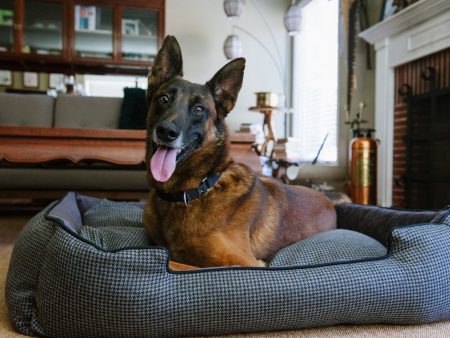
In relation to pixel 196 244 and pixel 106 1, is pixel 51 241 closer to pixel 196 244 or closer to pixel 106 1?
pixel 196 244

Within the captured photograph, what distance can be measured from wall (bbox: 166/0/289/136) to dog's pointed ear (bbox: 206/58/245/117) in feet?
13.3

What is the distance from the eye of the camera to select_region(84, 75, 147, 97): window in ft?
17.7

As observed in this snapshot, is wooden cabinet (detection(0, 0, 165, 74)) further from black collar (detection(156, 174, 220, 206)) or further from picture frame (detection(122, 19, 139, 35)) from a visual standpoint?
black collar (detection(156, 174, 220, 206))

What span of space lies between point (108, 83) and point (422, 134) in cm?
390

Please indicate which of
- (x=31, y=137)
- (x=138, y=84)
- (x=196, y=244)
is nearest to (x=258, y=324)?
(x=196, y=244)

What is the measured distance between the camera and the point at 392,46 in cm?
330

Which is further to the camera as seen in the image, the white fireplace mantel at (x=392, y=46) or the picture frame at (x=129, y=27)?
the picture frame at (x=129, y=27)

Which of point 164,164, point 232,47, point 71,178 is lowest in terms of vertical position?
point 71,178

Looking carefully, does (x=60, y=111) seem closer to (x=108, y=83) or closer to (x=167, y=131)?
(x=108, y=83)

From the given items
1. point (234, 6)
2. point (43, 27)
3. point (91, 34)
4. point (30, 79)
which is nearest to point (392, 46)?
point (234, 6)

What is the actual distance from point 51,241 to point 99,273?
0.62 ft

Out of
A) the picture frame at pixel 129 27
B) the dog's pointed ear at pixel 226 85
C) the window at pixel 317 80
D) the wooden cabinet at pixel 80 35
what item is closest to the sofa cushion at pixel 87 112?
the wooden cabinet at pixel 80 35

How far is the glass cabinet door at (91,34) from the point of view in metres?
5.09

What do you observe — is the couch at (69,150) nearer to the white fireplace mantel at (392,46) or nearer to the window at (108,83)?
the white fireplace mantel at (392,46)
